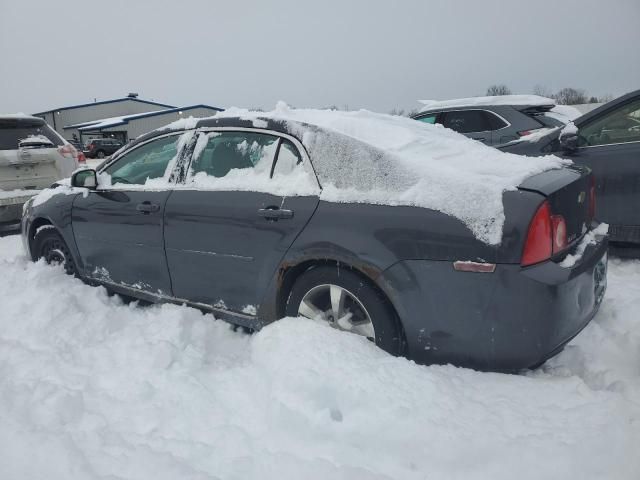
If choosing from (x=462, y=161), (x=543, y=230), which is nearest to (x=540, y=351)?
(x=543, y=230)

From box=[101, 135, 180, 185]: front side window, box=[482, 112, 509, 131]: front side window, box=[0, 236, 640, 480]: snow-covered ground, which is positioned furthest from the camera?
box=[482, 112, 509, 131]: front side window

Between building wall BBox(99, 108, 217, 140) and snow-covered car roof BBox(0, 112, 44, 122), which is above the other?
building wall BBox(99, 108, 217, 140)

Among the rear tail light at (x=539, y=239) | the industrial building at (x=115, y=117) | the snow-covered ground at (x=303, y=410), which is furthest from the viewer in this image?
the industrial building at (x=115, y=117)

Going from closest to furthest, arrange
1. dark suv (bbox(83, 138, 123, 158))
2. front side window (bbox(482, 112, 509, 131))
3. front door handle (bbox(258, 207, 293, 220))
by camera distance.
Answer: front door handle (bbox(258, 207, 293, 220)) → front side window (bbox(482, 112, 509, 131)) → dark suv (bbox(83, 138, 123, 158))

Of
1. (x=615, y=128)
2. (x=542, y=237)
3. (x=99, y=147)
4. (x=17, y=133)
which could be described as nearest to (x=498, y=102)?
(x=615, y=128)

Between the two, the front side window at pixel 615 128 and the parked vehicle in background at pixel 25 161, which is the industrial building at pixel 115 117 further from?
the front side window at pixel 615 128

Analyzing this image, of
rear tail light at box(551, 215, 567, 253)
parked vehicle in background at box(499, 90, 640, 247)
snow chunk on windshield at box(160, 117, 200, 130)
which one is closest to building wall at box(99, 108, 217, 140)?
snow chunk on windshield at box(160, 117, 200, 130)

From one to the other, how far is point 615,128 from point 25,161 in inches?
264

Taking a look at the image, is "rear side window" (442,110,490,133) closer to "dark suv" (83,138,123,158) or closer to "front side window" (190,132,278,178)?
"front side window" (190,132,278,178)

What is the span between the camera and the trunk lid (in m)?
2.13

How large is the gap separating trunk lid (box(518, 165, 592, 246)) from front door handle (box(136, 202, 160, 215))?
7.53 feet

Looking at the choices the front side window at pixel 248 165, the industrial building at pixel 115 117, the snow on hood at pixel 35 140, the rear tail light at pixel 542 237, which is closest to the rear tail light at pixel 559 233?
the rear tail light at pixel 542 237

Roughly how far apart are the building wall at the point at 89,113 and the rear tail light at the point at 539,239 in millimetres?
50890

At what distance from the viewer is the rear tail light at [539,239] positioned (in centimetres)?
199
